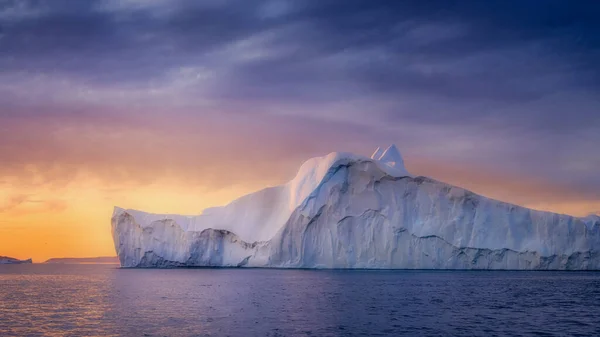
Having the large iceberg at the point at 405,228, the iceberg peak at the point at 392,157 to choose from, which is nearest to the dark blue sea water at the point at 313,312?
the large iceberg at the point at 405,228

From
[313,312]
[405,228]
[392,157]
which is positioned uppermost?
[392,157]

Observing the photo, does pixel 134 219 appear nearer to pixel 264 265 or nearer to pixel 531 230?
pixel 264 265

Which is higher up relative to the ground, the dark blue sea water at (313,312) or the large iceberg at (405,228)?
the large iceberg at (405,228)

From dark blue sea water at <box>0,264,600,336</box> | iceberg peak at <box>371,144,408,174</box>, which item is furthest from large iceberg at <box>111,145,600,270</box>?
dark blue sea water at <box>0,264,600,336</box>

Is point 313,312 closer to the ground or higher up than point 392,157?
closer to the ground

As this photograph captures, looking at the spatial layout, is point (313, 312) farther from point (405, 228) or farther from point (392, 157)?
point (392, 157)

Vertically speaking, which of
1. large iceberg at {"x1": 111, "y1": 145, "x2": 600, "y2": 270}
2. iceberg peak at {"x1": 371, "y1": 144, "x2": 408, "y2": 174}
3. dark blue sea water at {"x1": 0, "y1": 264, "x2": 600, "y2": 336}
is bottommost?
dark blue sea water at {"x1": 0, "y1": 264, "x2": 600, "y2": 336}

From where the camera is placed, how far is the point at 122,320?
19.0 metres

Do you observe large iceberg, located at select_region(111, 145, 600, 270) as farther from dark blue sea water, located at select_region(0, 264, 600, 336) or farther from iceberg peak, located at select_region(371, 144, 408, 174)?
dark blue sea water, located at select_region(0, 264, 600, 336)

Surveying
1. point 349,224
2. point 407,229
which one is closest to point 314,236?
point 349,224

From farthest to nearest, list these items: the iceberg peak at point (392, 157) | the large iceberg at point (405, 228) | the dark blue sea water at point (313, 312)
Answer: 1. the iceberg peak at point (392, 157)
2. the large iceberg at point (405, 228)
3. the dark blue sea water at point (313, 312)

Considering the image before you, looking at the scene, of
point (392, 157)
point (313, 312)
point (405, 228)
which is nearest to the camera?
point (313, 312)

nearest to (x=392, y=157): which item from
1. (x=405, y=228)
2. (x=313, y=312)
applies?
(x=405, y=228)

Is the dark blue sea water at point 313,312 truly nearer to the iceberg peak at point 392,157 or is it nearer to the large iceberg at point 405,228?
the large iceberg at point 405,228
